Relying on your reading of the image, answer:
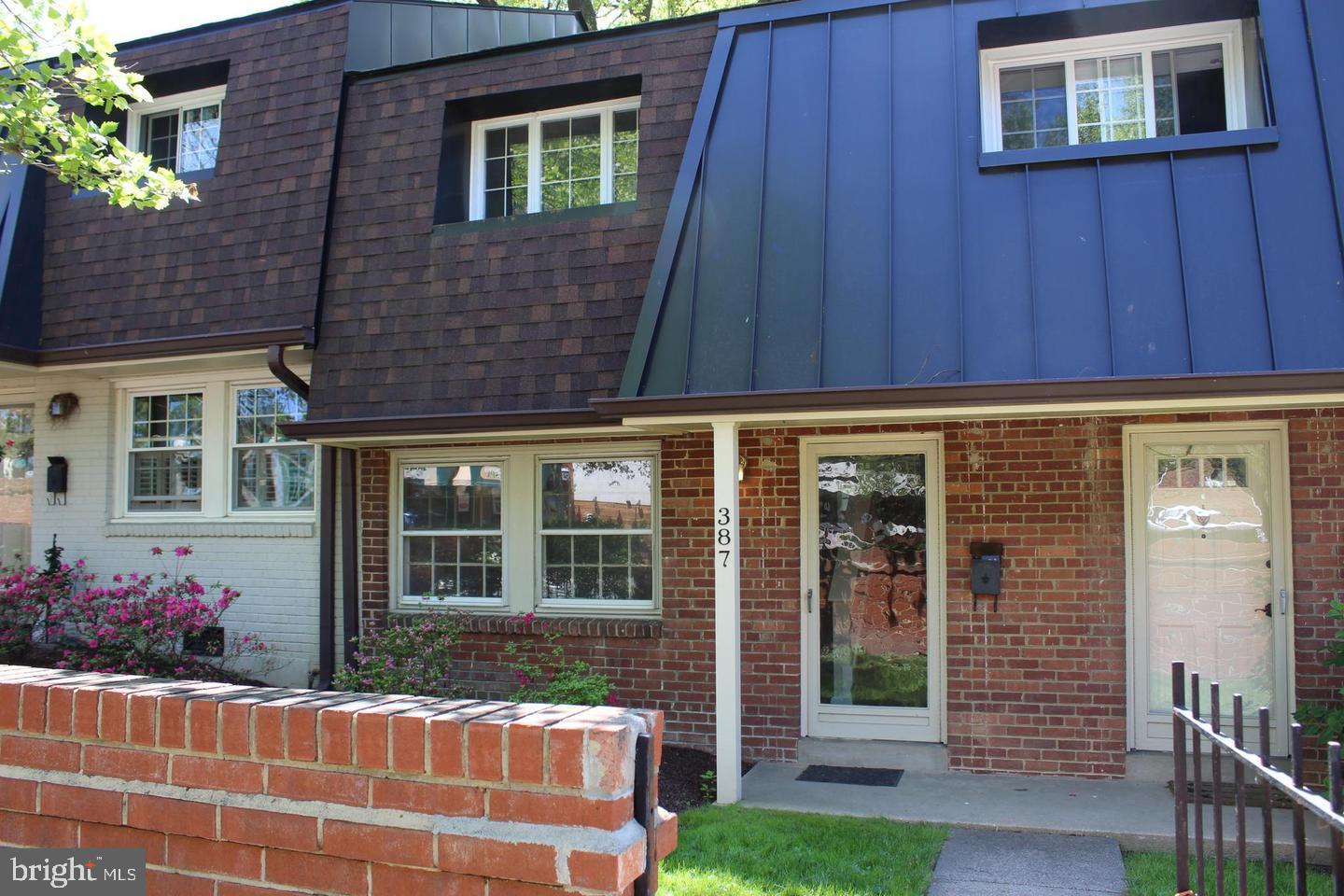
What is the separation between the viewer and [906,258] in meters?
6.18

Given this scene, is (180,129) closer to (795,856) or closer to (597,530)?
(597,530)

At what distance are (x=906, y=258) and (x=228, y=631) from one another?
689cm

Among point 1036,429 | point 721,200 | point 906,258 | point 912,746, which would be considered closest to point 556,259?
point 721,200

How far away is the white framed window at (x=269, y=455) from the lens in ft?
29.7

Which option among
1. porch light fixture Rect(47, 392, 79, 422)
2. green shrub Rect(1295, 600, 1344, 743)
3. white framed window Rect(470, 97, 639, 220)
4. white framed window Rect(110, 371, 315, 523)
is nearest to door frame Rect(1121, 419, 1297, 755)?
green shrub Rect(1295, 600, 1344, 743)

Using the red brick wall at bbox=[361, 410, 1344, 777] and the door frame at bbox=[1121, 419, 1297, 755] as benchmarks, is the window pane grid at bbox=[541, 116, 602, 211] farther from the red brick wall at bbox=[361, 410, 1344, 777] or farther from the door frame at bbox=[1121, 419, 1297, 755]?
the door frame at bbox=[1121, 419, 1297, 755]

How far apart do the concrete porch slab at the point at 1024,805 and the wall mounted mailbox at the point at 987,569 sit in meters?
1.24

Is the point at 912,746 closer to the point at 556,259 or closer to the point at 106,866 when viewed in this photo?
the point at 556,259

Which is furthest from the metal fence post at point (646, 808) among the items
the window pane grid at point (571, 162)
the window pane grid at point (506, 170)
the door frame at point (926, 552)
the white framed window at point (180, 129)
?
the white framed window at point (180, 129)

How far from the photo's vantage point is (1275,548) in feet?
21.4

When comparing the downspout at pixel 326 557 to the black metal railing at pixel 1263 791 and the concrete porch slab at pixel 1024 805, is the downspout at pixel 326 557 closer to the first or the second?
the concrete porch slab at pixel 1024 805

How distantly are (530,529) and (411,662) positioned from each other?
1.59 meters

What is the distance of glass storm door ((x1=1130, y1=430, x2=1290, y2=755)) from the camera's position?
6551mm

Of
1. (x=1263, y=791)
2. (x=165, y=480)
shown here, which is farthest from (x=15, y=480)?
(x=1263, y=791)
